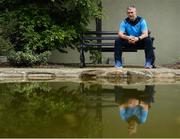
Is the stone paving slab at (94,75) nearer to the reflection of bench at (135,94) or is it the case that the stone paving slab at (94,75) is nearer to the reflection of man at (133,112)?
the reflection of bench at (135,94)

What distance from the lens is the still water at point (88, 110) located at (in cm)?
477

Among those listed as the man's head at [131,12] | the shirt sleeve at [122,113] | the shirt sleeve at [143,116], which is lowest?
the shirt sleeve at [143,116]

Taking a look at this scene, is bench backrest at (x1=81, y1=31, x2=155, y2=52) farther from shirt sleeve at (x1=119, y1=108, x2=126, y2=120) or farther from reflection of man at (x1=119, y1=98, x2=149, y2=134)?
shirt sleeve at (x1=119, y1=108, x2=126, y2=120)

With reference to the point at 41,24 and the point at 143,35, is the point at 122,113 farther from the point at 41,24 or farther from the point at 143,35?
the point at 41,24

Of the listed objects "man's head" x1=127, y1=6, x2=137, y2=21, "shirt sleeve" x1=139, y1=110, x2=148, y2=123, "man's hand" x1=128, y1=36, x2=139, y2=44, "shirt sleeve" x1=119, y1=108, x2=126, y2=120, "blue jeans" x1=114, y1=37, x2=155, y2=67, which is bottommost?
"shirt sleeve" x1=139, y1=110, x2=148, y2=123

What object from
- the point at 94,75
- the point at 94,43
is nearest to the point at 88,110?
the point at 94,75

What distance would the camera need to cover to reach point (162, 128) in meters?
4.87

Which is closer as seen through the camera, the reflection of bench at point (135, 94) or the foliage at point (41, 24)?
the reflection of bench at point (135, 94)

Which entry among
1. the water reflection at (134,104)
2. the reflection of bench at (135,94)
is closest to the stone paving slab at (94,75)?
the water reflection at (134,104)

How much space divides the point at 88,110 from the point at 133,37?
4.75m

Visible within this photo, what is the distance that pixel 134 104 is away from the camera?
6.42 meters

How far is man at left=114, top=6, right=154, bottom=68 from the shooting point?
1054 cm

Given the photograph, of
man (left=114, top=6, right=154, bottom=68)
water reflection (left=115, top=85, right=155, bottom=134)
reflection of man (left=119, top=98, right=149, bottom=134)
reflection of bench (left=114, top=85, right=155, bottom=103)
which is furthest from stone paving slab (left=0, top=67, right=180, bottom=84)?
reflection of man (left=119, top=98, right=149, bottom=134)

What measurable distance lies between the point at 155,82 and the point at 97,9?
3.22 metres
